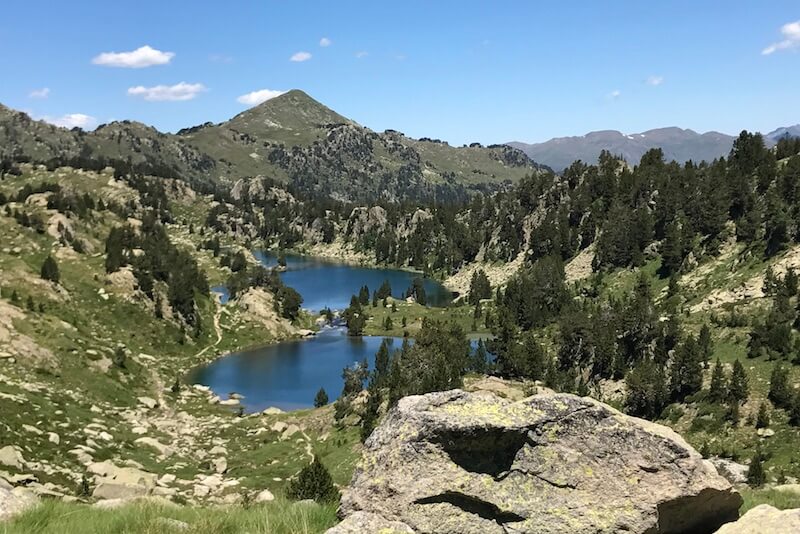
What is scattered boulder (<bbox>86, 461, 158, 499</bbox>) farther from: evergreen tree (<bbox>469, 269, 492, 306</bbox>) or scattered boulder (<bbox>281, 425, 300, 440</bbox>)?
evergreen tree (<bbox>469, 269, 492, 306</bbox>)

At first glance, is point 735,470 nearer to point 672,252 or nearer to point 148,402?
point 148,402

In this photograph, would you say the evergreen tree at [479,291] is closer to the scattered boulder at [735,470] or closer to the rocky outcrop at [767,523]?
the scattered boulder at [735,470]

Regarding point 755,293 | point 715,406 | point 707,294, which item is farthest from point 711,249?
point 715,406

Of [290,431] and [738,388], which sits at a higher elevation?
[738,388]

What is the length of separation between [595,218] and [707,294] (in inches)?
2946

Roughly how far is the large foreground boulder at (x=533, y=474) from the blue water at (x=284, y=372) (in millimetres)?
68727

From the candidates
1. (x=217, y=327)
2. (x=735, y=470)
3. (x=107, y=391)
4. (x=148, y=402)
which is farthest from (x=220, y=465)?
(x=217, y=327)

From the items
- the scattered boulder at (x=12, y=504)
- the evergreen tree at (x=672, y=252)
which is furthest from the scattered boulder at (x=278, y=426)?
the evergreen tree at (x=672, y=252)

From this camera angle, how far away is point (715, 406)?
172 ft

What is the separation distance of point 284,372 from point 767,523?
9079cm

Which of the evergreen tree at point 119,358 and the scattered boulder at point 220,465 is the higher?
the evergreen tree at point 119,358

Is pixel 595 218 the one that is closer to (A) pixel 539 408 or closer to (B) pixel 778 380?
(B) pixel 778 380

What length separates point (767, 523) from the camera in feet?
26.8

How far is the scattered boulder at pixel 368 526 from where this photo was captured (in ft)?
26.8
